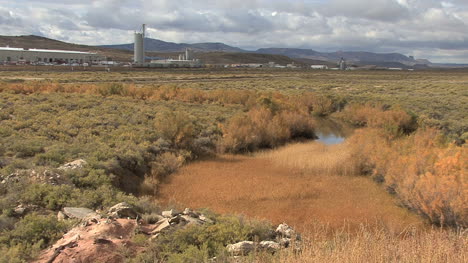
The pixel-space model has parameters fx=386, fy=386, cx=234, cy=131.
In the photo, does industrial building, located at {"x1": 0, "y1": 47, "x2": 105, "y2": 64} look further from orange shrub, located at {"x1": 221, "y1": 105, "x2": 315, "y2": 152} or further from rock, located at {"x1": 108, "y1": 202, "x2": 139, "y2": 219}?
rock, located at {"x1": 108, "y1": 202, "x2": 139, "y2": 219}

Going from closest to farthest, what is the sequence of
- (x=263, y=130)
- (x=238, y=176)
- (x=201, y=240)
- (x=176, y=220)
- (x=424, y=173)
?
(x=201, y=240)
(x=176, y=220)
(x=424, y=173)
(x=238, y=176)
(x=263, y=130)

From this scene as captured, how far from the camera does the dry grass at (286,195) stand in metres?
11.3

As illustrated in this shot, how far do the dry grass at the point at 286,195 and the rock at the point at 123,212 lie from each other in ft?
9.71

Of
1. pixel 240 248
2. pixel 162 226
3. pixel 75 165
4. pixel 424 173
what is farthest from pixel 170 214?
pixel 424 173

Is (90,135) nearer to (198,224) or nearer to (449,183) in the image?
(198,224)

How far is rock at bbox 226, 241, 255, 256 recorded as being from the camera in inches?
264

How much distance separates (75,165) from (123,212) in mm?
4480

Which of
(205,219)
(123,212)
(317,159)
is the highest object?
(123,212)

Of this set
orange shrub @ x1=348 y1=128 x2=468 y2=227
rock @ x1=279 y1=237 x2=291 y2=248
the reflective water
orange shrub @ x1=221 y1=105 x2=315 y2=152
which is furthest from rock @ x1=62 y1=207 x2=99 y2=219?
the reflective water

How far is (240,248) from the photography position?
682 cm

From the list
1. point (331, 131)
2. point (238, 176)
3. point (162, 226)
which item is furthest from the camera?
point (331, 131)

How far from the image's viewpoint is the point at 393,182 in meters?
12.8

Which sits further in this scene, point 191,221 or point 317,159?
point 317,159

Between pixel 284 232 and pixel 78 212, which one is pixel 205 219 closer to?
pixel 284 232
